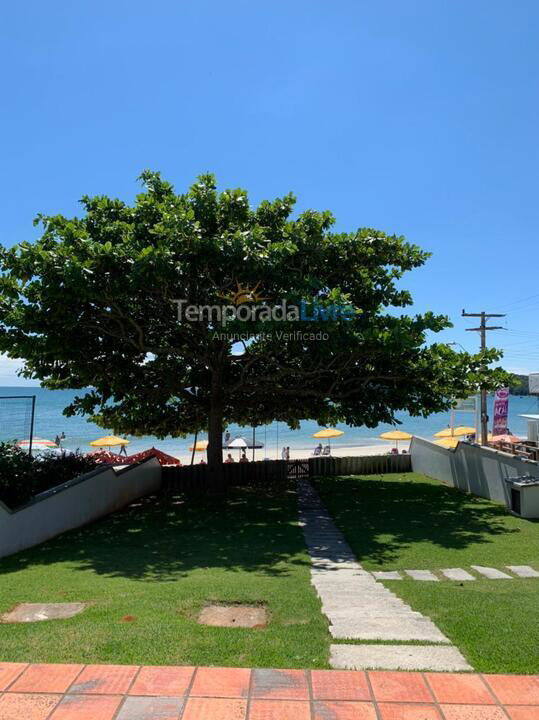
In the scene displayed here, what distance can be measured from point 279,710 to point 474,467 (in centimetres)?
1626

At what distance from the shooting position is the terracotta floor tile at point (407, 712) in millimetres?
3467

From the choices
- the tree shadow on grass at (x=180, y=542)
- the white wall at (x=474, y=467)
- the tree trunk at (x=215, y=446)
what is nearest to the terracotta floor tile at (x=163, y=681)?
the tree shadow on grass at (x=180, y=542)

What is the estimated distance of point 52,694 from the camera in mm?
3732

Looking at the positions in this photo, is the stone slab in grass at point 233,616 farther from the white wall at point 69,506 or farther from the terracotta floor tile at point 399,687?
the white wall at point 69,506

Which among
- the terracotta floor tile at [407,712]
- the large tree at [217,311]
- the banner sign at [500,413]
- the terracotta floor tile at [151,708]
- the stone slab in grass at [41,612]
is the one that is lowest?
the stone slab in grass at [41,612]

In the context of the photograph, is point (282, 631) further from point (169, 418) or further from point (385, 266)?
point (169, 418)

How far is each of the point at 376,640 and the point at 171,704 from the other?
2.01m

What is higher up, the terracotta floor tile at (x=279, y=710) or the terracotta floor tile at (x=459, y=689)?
the terracotta floor tile at (x=459, y=689)

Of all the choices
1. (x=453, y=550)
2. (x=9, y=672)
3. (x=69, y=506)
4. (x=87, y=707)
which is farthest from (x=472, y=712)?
(x=69, y=506)

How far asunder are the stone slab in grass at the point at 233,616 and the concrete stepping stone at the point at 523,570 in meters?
5.06

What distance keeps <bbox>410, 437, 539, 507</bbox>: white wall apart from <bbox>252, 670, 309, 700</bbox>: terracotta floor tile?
13.4 meters

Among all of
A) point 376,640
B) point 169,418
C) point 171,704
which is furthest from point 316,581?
point 169,418

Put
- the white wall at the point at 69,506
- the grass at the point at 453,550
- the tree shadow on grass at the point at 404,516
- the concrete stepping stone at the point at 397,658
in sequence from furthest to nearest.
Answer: the tree shadow on grass at the point at 404,516 → the white wall at the point at 69,506 → the grass at the point at 453,550 → the concrete stepping stone at the point at 397,658

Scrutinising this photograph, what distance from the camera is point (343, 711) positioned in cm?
353
